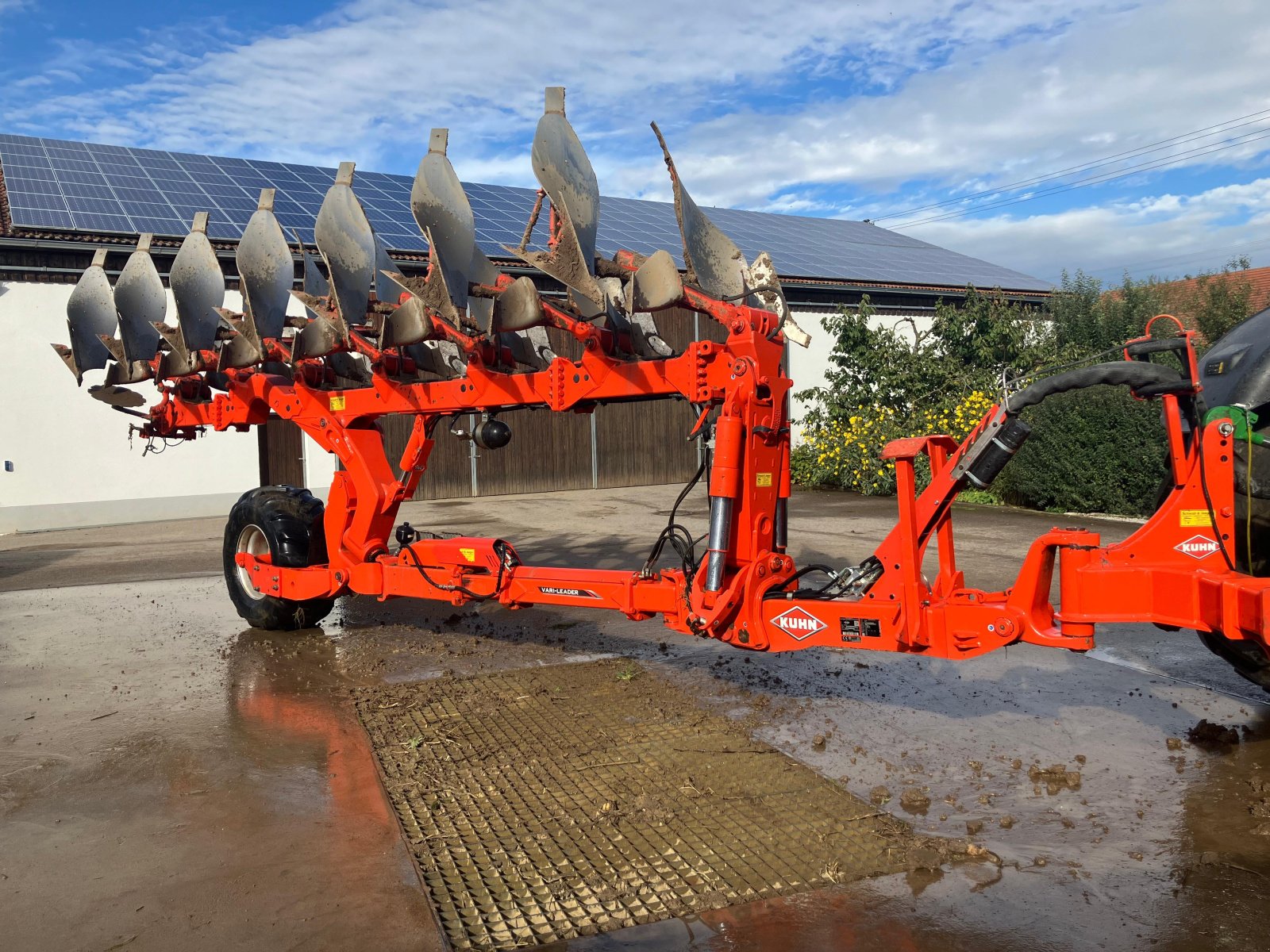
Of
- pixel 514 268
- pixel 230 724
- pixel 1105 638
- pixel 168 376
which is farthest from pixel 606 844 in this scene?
pixel 514 268

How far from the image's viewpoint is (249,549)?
750 cm

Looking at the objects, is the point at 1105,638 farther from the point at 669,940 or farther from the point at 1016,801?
the point at 669,940

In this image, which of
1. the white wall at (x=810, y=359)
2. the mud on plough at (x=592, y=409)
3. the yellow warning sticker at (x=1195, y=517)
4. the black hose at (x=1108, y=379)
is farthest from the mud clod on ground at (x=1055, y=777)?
the white wall at (x=810, y=359)

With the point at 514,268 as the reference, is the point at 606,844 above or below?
below

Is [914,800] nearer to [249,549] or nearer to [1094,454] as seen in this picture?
[249,549]

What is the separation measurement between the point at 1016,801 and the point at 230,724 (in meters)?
3.82

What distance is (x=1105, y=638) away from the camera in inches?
259

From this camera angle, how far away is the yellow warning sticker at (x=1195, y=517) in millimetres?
3828

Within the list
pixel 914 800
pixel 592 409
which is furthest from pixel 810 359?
pixel 914 800

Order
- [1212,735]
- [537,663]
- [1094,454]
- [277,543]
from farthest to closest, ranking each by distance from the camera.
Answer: [1094,454] < [277,543] < [537,663] < [1212,735]

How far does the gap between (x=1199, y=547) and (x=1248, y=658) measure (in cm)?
86

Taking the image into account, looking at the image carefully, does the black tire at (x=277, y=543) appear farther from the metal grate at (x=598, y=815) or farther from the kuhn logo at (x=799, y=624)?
the kuhn logo at (x=799, y=624)

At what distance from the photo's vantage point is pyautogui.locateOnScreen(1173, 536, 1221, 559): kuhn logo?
382 cm

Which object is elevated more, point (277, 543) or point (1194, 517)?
point (1194, 517)
